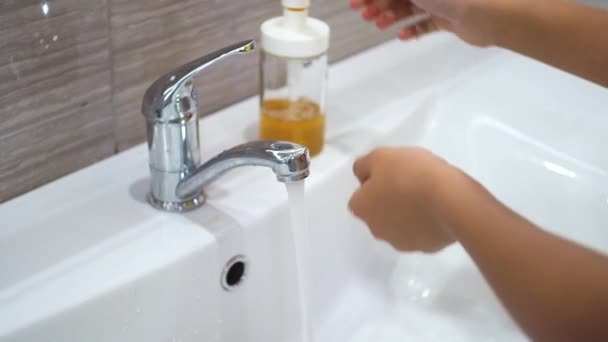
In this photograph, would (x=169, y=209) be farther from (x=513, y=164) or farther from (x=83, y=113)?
(x=513, y=164)

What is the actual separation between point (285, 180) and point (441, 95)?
0.35 metres

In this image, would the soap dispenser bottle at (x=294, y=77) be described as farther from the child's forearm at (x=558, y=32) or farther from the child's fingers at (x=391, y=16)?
the child's forearm at (x=558, y=32)

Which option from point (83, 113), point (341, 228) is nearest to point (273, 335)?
point (341, 228)

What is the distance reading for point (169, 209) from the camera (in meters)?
0.57

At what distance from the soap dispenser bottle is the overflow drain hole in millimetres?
125

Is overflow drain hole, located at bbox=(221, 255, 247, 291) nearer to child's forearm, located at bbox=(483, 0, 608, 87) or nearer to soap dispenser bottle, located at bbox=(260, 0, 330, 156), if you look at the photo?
soap dispenser bottle, located at bbox=(260, 0, 330, 156)

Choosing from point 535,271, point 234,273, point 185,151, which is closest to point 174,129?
point 185,151

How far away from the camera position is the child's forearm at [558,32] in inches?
20.7

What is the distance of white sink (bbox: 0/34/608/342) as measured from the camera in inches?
19.8

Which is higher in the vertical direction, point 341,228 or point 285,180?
point 285,180

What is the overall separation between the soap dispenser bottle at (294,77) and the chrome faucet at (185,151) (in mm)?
104

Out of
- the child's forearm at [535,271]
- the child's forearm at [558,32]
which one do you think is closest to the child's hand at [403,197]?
the child's forearm at [535,271]

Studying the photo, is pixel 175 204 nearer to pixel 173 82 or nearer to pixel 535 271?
pixel 173 82

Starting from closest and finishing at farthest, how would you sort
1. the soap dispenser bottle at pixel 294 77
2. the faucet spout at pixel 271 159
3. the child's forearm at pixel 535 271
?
the child's forearm at pixel 535 271 < the faucet spout at pixel 271 159 < the soap dispenser bottle at pixel 294 77
